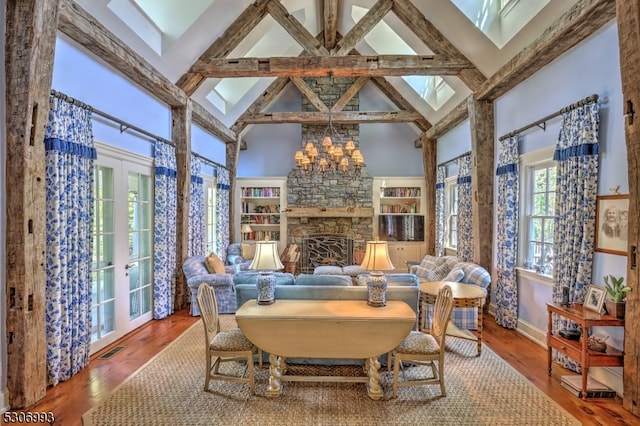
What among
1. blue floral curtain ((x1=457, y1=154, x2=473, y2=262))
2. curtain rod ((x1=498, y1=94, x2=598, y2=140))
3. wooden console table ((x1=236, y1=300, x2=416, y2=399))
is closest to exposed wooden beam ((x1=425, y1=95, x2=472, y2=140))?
blue floral curtain ((x1=457, y1=154, x2=473, y2=262))

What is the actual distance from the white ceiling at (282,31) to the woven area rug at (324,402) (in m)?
3.31

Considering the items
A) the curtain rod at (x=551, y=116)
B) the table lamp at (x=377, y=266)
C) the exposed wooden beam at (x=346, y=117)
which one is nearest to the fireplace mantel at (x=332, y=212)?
the exposed wooden beam at (x=346, y=117)

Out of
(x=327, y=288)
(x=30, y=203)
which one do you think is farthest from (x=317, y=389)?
(x=30, y=203)

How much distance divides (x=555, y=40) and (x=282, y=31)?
14.1 feet

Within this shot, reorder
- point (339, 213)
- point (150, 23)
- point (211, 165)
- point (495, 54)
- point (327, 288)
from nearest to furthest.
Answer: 1. point (327, 288)
2. point (150, 23)
3. point (495, 54)
4. point (211, 165)
5. point (339, 213)

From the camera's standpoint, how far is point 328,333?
2604 millimetres

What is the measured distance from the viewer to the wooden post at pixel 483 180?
4.82 m

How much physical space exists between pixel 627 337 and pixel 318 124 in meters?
6.69

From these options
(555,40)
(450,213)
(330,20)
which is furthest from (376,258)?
(450,213)

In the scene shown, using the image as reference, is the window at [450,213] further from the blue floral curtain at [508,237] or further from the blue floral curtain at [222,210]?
the blue floral curtain at [222,210]

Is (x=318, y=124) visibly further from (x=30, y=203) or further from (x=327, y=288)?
(x=30, y=203)

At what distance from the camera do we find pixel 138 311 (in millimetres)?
4344

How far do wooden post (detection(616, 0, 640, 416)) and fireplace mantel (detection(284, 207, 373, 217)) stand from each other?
217 inches

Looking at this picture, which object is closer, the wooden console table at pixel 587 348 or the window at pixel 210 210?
the wooden console table at pixel 587 348
